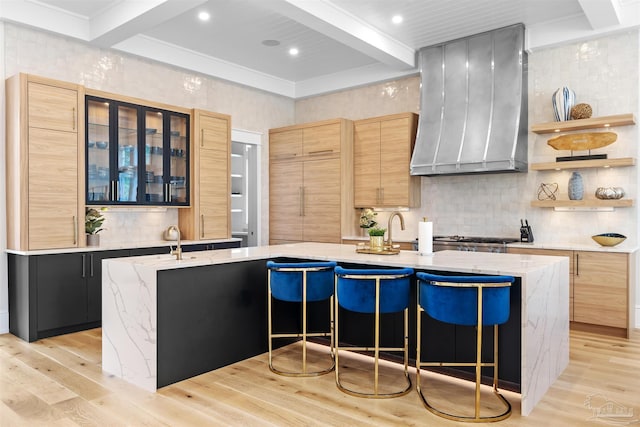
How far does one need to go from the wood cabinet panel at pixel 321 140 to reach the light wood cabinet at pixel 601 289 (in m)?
3.20

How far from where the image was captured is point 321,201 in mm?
6785

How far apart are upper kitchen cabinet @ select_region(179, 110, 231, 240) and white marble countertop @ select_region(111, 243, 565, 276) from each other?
196 centimetres

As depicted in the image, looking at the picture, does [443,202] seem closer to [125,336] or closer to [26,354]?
[125,336]

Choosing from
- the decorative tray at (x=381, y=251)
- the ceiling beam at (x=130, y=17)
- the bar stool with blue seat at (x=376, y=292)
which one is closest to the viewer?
the bar stool with blue seat at (x=376, y=292)

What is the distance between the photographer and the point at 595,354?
4.00 m

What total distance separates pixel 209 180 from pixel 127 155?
1.08m

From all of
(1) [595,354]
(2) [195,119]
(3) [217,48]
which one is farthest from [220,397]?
(3) [217,48]

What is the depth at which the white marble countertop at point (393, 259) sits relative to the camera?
3029mm

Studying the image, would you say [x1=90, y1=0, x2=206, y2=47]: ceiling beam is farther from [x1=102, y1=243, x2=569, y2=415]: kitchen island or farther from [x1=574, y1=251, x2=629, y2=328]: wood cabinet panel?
[x1=574, y1=251, x2=629, y2=328]: wood cabinet panel

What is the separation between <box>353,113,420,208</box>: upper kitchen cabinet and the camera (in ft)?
20.4

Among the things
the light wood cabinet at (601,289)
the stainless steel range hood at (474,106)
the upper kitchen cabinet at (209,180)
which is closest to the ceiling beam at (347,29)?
the stainless steel range hood at (474,106)

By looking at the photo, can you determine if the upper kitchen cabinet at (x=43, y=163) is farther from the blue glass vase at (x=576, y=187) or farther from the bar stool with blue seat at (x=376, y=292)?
the blue glass vase at (x=576, y=187)

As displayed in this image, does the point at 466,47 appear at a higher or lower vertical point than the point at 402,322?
higher

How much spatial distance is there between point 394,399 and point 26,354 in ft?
10.1
